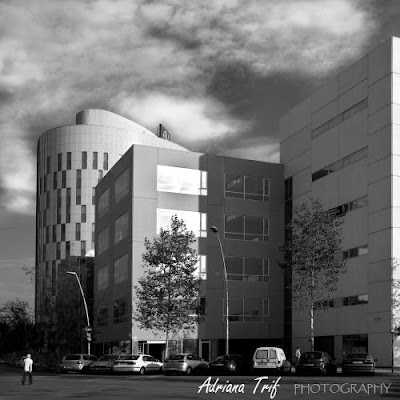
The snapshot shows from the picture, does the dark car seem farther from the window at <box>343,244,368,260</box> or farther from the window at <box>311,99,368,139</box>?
the window at <box>311,99,368,139</box>

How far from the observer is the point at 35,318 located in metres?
96.6

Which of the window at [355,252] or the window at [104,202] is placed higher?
the window at [104,202]

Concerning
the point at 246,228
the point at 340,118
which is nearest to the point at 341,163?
the point at 340,118

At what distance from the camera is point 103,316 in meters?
70.8

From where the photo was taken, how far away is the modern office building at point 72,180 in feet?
394

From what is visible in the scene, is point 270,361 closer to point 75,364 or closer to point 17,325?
point 75,364

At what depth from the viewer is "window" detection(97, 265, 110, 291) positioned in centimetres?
7081

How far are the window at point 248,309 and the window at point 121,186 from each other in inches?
516

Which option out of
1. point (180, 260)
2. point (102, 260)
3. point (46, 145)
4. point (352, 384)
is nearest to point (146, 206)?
point (180, 260)

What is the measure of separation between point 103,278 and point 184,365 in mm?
30486

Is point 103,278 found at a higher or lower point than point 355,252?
lower

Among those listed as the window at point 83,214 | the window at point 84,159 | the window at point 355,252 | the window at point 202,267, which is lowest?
the window at point 202,267

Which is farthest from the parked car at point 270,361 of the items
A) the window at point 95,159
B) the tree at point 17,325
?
the window at point 95,159

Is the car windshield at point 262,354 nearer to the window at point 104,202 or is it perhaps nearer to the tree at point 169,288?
the tree at point 169,288
